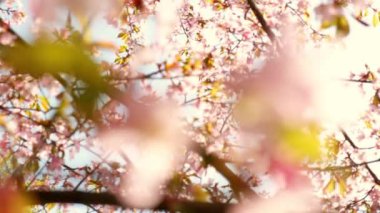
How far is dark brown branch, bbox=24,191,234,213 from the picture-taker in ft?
4.58

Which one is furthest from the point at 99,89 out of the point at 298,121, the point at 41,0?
the point at 298,121

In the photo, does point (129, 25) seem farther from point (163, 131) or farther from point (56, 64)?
point (56, 64)

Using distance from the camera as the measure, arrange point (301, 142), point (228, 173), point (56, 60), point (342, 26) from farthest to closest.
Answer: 1. point (342, 26)
2. point (228, 173)
3. point (301, 142)
4. point (56, 60)

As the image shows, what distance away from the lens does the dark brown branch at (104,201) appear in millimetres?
1396

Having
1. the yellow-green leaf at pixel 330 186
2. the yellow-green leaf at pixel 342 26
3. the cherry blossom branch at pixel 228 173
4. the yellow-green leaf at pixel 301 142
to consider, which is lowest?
the yellow-green leaf at pixel 301 142

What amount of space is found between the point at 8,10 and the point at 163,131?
159 inches

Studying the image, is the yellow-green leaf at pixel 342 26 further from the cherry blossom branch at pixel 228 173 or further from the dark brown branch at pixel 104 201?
the dark brown branch at pixel 104 201

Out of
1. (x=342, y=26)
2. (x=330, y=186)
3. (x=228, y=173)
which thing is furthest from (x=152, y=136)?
(x=330, y=186)

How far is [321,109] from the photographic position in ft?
3.94

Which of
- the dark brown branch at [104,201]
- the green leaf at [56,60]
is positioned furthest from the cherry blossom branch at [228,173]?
the green leaf at [56,60]

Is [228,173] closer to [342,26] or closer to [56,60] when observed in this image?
[342,26]

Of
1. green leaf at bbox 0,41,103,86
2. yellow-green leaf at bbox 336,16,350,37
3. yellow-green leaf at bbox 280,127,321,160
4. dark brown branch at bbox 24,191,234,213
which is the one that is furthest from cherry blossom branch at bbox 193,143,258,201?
green leaf at bbox 0,41,103,86

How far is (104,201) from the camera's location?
1.45 metres

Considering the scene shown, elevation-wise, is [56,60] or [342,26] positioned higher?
[342,26]
